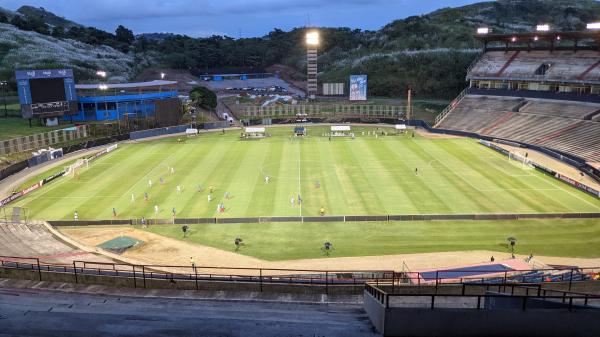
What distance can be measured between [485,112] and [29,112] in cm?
7822

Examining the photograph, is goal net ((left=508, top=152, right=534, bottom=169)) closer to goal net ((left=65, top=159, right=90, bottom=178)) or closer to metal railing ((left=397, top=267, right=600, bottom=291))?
metal railing ((left=397, top=267, right=600, bottom=291))

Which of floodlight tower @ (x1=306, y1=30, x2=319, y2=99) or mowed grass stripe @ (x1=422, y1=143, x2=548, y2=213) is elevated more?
floodlight tower @ (x1=306, y1=30, x2=319, y2=99)

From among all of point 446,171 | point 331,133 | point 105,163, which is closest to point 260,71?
point 331,133

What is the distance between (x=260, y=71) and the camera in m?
194

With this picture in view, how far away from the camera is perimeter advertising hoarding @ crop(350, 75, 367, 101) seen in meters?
113

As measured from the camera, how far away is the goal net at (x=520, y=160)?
58.2 m

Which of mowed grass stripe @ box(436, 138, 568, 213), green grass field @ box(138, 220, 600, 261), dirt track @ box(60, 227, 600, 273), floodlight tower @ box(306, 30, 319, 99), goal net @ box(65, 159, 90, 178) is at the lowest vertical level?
dirt track @ box(60, 227, 600, 273)

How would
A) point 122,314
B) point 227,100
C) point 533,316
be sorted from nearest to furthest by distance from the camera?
point 533,316 → point 122,314 → point 227,100

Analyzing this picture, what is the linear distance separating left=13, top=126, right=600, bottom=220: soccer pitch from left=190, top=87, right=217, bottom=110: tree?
120 ft

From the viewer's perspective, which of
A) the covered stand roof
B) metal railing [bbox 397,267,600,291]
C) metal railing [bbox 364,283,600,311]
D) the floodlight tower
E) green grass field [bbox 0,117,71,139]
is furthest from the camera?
the floodlight tower

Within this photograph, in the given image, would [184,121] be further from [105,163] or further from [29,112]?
[105,163]

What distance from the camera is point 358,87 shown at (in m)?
114

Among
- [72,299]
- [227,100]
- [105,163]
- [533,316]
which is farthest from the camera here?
[227,100]

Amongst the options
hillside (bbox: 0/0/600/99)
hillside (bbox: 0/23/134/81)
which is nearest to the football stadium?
hillside (bbox: 0/0/600/99)
